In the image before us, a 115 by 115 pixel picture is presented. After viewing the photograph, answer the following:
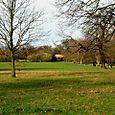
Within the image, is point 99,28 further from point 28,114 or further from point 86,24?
point 28,114

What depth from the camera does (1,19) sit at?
137ft

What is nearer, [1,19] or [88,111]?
[88,111]

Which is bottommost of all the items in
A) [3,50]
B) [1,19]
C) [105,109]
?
[105,109]

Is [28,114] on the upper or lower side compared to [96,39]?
lower

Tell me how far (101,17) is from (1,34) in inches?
904

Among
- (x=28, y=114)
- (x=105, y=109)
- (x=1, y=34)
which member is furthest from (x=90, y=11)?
(x=1, y=34)

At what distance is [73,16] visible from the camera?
21297 millimetres

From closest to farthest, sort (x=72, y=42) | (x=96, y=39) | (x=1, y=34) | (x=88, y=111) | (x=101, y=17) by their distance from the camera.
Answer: (x=88, y=111) < (x=101, y=17) < (x=96, y=39) < (x=72, y=42) < (x=1, y=34)

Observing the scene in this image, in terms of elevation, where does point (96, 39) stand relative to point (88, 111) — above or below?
above

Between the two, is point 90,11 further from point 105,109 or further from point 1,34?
point 1,34

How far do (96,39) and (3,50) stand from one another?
64.9 feet

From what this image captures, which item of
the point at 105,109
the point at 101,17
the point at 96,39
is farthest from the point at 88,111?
the point at 96,39

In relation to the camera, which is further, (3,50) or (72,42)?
(3,50)

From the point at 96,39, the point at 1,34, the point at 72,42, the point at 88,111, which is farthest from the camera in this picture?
the point at 1,34
